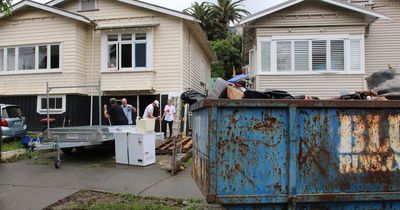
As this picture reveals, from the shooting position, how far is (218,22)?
1839 inches

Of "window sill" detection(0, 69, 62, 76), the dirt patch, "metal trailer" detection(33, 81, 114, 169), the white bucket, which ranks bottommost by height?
the dirt patch

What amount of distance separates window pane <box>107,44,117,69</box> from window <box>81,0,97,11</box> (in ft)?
6.42

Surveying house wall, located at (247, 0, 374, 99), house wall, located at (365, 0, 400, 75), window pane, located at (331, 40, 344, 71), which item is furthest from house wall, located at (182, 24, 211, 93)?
house wall, located at (365, 0, 400, 75)

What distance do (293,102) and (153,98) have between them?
13589mm

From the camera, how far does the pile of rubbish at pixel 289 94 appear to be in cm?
411

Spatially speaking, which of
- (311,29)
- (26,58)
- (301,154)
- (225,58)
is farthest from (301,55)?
(225,58)

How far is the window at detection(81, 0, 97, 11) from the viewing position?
17.8 m

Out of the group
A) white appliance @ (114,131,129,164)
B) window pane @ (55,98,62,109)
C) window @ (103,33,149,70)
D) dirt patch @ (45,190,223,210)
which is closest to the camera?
dirt patch @ (45,190,223,210)

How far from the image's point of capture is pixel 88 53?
1778 centimetres

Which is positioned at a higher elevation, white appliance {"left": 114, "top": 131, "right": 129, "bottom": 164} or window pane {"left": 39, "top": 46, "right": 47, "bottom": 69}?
window pane {"left": 39, "top": 46, "right": 47, "bottom": 69}

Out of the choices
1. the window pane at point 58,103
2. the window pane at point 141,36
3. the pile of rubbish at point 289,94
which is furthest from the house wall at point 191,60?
the pile of rubbish at point 289,94

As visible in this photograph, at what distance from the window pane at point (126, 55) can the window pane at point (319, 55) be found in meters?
7.44

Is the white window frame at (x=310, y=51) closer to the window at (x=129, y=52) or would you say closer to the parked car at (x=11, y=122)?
the window at (x=129, y=52)

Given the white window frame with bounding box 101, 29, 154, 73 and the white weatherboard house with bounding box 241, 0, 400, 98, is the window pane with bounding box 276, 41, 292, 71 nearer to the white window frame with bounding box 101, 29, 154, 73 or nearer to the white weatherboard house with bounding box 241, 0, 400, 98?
the white weatherboard house with bounding box 241, 0, 400, 98
